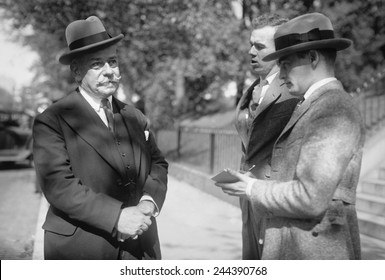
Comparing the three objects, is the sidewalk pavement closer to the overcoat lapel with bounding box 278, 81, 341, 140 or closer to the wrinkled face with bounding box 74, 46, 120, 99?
the wrinkled face with bounding box 74, 46, 120, 99

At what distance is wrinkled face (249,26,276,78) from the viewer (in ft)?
11.4

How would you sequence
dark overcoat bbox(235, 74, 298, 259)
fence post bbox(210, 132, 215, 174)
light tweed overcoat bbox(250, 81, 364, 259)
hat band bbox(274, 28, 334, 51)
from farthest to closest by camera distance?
fence post bbox(210, 132, 215, 174)
dark overcoat bbox(235, 74, 298, 259)
hat band bbox(274, 28, 334, 51)
light tweed overcoat bbox(250, 81, 364, 259)

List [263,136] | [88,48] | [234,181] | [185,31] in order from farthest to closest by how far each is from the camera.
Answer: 1. [185,31]
2. [263,136]
3. [88,48]
4. [234,181]

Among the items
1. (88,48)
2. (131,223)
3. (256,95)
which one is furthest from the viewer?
(256,95)

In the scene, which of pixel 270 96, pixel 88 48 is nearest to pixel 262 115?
pixel 270 96

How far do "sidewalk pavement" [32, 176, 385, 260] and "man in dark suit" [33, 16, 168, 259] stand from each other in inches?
119

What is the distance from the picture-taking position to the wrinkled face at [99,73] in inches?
110

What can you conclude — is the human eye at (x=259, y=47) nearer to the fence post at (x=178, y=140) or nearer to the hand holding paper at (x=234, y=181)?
the hand holding paper at (x=234, y=181)

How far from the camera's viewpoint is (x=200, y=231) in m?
7.15

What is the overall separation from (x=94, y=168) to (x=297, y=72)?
1.17 m

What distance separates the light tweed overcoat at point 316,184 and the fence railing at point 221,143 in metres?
7.60

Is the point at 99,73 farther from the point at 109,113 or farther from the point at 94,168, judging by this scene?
the point at 94,168

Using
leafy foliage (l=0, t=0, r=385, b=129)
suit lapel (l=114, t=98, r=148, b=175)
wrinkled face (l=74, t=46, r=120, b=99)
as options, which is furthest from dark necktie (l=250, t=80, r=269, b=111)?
leafy foliage (l=0, t=0, r=385, b=129)

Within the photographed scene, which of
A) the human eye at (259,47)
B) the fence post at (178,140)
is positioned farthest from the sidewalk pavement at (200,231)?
the fence post at (178,140)
